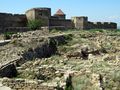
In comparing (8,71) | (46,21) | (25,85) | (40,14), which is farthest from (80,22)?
(25,85)

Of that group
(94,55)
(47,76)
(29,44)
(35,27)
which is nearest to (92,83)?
(47,76)

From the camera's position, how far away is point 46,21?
37469 millimetres

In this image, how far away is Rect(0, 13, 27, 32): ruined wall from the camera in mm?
34653

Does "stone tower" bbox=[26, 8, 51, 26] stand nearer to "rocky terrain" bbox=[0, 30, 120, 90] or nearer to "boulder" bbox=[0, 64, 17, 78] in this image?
"rocky terrain" bbox=[0, 30, 120, 90]

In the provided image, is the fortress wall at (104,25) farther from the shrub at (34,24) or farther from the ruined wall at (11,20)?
the ruined wall at (11,20)

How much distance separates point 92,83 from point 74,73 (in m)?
1.17

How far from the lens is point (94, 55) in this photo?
24969mm

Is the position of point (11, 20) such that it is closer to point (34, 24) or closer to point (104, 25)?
point (34, 24)

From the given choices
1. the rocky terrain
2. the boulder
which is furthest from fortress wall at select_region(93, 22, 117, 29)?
the boulder

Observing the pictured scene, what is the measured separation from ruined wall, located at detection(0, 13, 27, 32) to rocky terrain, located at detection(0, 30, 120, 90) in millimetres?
5681

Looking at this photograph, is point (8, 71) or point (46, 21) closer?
point (8, 71)

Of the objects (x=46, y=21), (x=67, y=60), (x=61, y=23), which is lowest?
(x=67, y=60)

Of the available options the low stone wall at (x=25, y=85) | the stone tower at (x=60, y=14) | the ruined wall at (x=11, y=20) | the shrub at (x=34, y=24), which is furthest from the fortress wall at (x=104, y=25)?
the low stone wall at (x=25, y=85)

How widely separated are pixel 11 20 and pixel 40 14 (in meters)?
3.13
